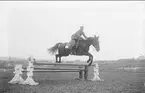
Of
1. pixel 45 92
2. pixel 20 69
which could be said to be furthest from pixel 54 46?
pixel 45 92

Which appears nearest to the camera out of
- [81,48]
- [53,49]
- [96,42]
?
[81,48]

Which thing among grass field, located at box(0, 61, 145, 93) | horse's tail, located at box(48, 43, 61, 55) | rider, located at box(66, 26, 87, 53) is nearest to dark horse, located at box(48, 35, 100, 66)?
horse's tail, located at box(48, 43, 61, 55)

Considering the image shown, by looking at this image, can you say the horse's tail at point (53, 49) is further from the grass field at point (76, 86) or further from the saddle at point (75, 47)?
the grass field at point (76, 86)

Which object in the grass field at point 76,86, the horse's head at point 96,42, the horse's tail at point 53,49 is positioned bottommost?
the grass field at point 76,86

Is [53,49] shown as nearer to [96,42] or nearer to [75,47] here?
[75,47]

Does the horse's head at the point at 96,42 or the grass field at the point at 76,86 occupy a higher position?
the horse's head at the point at 96,42

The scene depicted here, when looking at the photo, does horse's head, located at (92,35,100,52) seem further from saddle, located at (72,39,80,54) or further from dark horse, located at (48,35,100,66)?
saddle, located at (72,39,80,54)

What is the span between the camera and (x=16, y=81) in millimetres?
11680

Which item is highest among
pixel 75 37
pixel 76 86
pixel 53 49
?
pixel 75 37

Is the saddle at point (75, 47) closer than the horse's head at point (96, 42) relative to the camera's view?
Yes

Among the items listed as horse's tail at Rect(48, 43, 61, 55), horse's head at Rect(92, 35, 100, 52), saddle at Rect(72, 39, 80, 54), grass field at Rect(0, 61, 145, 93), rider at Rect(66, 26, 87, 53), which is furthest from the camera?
horse's tail at Rect(48, 43, 61, 55)

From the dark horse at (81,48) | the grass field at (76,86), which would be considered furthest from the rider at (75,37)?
the grass field at (76,86)

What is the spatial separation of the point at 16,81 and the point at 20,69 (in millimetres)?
661

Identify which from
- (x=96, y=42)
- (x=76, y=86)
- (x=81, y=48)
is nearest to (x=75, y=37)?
(x=81, y=48)
